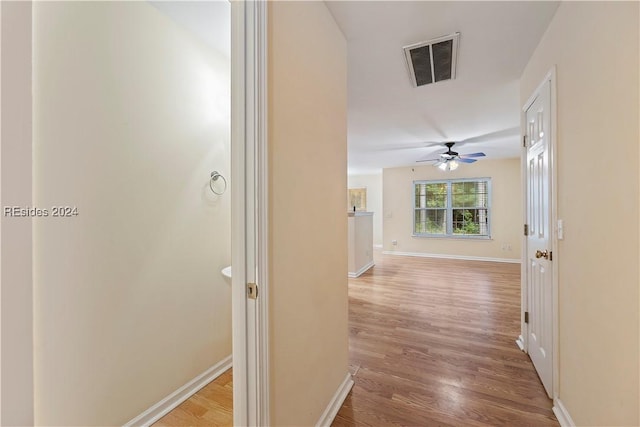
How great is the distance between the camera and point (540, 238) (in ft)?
6.06

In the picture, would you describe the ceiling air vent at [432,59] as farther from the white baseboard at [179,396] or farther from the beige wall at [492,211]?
the beige wall at [492,211]

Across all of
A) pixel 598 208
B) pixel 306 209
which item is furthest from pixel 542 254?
pixel 306 209

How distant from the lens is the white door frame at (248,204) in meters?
0.99

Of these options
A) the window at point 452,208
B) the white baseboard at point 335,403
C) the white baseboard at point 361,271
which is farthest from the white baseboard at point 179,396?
the window at point 452,208

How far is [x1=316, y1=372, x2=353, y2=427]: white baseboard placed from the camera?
58.2 inches

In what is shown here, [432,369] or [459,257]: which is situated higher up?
[459,257]

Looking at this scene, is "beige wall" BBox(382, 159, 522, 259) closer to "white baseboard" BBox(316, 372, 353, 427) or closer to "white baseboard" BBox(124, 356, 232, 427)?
"white baseboard" BBox(316, 372, 353, 427)

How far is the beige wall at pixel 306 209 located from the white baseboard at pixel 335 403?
0.05 meters

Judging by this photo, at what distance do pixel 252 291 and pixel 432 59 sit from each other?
220 centimetres

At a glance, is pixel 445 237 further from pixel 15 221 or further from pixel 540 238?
pixel 15 221

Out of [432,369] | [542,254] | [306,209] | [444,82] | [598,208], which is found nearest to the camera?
[598,208]

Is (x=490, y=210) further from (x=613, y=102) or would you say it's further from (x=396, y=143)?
(x=613, y=102)

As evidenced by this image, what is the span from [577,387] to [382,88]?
2.58 meters

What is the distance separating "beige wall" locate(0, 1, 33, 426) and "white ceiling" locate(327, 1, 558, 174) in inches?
56.0
